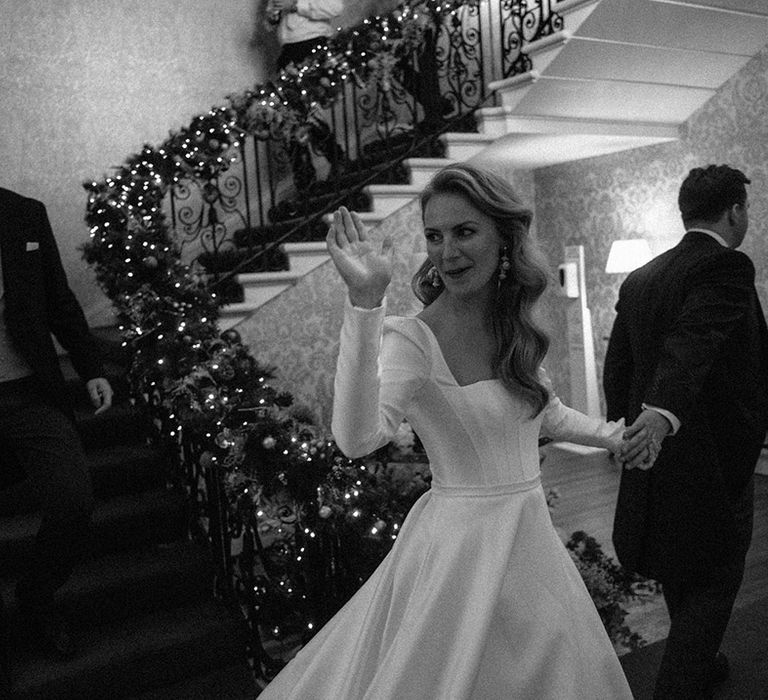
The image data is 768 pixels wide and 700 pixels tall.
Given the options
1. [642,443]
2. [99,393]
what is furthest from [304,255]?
[642,443]

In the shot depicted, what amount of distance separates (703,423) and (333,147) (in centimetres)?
418

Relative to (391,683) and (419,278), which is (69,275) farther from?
(391,683)

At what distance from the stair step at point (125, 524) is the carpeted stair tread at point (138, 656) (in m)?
0.40

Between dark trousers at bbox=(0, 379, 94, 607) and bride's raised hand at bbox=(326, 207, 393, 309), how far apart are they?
1.56 metres

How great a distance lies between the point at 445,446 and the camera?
5.39ft

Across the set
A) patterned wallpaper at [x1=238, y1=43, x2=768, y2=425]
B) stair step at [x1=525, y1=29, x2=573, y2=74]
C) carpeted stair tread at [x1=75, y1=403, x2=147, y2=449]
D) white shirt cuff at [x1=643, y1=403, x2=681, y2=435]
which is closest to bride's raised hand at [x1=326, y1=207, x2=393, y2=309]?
white shirt cuff at [x1=643, y1=403, x2=681, y2=435]

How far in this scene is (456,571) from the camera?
5.13ft

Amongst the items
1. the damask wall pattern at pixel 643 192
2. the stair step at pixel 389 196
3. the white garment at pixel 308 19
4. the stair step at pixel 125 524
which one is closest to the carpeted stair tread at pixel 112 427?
the stair step at pixel 125 524

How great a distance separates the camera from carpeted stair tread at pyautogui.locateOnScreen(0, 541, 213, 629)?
3145 millimetres

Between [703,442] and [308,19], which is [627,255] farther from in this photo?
[703,442]

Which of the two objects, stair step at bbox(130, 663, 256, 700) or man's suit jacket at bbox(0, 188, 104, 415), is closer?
man's suit jacket at bbox(0, 188, 104, 415)

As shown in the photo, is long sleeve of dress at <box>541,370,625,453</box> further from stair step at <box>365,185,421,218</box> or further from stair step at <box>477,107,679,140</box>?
stair step at <box>477,107,679,140</box>

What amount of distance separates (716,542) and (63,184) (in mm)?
5410

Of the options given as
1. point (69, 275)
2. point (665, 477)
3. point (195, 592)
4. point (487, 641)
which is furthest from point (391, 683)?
point (69, 275)
